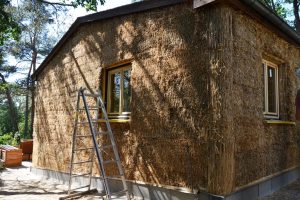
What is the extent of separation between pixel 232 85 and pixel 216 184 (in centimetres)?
168

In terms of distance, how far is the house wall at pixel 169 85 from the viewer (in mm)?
5004

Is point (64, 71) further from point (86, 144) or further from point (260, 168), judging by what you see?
point (260, 168)

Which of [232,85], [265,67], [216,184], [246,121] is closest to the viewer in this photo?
[216,184]

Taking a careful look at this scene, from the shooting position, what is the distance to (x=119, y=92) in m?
7.01

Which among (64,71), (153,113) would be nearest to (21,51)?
(64,71)

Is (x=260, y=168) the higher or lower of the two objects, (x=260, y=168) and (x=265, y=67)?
the lower

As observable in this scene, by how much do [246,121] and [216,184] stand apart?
141cm

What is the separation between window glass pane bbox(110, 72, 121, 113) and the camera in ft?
23.2

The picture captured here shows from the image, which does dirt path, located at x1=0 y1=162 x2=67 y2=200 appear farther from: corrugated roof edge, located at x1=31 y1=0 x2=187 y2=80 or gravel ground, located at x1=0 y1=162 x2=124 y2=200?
corrugated roof edge, located at x1=31 y1=0 x2=187 y2=80

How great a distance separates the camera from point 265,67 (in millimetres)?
6969

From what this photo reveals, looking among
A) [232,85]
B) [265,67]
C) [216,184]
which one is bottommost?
[216,184]

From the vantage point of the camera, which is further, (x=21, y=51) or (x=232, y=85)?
(x=21, y=51)

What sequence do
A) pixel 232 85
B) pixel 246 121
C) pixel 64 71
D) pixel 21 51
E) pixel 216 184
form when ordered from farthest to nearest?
pixel 21 51
pixel 64 71
pixel 246 121
pixel 232 85
pixel 216 184

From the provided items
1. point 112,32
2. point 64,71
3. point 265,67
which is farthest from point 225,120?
point 64,71
